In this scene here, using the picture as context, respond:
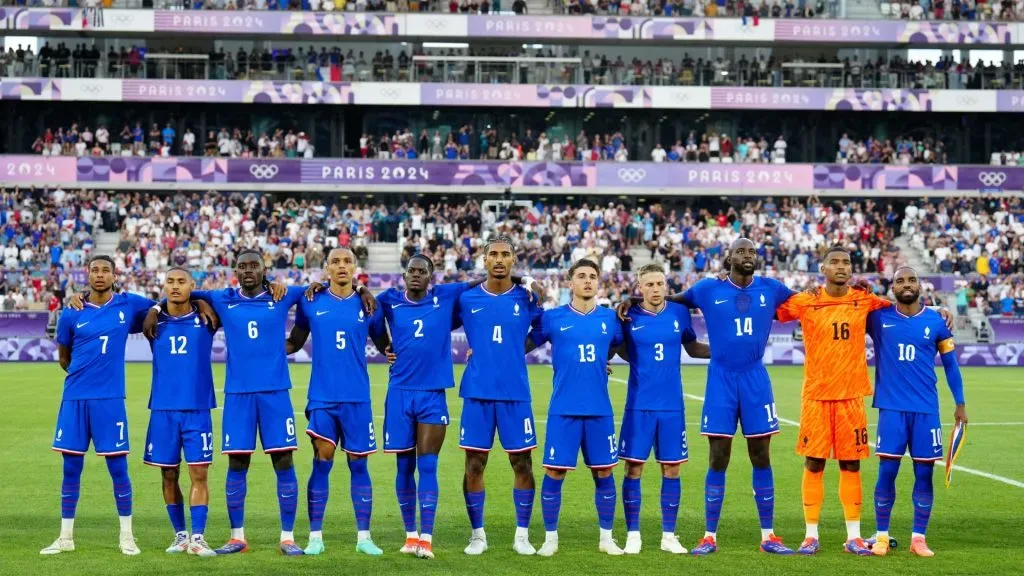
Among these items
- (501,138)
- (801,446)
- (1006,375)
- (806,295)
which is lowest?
(1006,375)

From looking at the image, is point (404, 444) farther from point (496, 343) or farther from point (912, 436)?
point (912, 436)

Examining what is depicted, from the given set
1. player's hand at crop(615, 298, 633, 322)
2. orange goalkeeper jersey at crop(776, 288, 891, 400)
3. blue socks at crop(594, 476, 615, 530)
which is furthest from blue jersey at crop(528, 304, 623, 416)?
orange goalkeeper jersey at crop(776, 288, 891, 400)

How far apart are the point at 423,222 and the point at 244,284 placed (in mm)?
38608

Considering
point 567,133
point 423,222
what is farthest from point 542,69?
point 423,222

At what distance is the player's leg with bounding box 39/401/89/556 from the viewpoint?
1087cm

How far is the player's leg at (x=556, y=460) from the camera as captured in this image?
1085 cm

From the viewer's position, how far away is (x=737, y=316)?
36.6ft

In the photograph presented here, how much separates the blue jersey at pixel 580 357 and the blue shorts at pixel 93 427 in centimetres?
307

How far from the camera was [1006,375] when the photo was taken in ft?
116

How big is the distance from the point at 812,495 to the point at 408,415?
3.46m

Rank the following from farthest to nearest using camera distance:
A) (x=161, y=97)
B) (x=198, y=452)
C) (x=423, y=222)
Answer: (x=161, y=97)
(x=423, y=222)
(x=198, y=452)

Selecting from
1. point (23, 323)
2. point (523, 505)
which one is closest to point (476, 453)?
point (523, 505)

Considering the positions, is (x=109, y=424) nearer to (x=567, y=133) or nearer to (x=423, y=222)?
(x=423, y=222)

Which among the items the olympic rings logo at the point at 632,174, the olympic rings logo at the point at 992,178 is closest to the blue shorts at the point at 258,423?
the olympic rings logo at the point at 632,174
